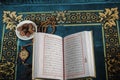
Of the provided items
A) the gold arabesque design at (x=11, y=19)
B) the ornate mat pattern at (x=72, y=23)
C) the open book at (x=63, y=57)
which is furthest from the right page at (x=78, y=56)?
the gold arabesque design at (x=11, y=19)

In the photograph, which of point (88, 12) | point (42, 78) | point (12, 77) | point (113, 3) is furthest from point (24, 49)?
point (113, 3)

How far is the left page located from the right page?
1.3 inches

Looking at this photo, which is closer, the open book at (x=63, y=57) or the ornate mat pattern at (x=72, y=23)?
the open book at (x=63, y=57)

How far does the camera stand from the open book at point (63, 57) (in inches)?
46.7

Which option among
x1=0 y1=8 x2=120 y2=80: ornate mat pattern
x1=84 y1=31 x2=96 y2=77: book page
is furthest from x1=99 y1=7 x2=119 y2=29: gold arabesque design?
x1=84 y1=31 x2=96 y2=77: book page

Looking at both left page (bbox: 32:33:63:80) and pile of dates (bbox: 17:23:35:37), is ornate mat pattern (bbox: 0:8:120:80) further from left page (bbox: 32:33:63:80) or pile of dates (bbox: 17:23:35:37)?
left page (bbox: 32:33:63:80)

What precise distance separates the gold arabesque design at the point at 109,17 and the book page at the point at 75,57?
0.87ft

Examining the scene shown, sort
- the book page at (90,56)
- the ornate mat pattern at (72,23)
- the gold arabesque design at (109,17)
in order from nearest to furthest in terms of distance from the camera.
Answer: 1. the book page at (90,56)
2. the ornate mat pattern at (72,23)
3. the gold arabesque design at (109,17)

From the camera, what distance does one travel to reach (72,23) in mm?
1479

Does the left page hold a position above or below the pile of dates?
below

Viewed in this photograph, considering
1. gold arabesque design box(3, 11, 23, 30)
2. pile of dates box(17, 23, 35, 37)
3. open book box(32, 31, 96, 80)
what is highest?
gold arabesque design box(3, 11, 23, 30)

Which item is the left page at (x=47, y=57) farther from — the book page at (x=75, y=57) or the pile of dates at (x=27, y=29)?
the pile of dates at (x=27, y=29)

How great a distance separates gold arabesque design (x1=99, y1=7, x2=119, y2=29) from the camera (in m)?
1.46

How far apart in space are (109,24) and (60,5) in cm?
30
